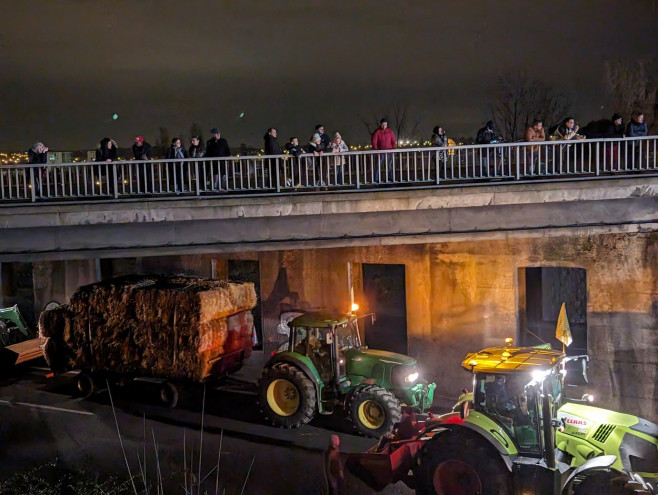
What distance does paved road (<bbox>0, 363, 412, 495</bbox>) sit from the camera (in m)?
10.4

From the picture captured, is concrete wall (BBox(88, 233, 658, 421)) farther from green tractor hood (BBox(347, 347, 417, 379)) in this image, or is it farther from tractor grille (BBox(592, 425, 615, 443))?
tractor grille (BBox(592, 425, 615, 443))

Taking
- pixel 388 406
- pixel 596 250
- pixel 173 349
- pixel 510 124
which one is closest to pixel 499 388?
pixel 388 406

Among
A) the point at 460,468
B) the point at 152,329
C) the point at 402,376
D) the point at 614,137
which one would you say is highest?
the point at 614,137

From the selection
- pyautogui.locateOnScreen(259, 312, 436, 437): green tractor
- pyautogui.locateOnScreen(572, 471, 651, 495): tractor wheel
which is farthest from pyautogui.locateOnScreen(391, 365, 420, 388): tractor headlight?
pyautogui.locateOnScreen(572, 471, 651, 495): tractor wheel

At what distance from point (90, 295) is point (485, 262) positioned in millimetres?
9402

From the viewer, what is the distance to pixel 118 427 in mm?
12656

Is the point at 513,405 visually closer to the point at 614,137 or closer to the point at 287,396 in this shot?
the point at 287,396

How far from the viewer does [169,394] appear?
13984 millimetres

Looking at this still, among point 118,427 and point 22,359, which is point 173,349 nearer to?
point 118,427

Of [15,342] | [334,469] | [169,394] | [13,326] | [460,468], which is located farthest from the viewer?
[13,326]

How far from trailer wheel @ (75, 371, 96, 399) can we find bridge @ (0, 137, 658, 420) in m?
4.00

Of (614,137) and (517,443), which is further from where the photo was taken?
(614,137)

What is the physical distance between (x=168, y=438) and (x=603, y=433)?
26.8 feet

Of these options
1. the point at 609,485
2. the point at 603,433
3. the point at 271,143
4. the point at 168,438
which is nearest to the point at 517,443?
the point at 603,433
